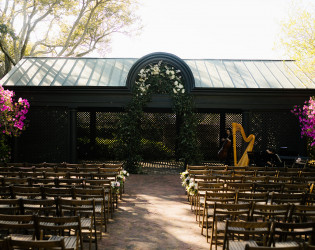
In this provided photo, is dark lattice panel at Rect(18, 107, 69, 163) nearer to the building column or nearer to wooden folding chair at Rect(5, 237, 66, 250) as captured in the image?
the building column

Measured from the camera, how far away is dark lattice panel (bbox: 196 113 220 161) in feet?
57.4

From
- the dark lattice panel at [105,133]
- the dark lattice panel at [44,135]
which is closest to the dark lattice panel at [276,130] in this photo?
the dark lattice panel at [105,133]

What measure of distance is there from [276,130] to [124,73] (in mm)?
7550

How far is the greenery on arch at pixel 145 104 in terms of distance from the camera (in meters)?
13.6

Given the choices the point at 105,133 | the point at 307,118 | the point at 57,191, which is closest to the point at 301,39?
the point at 307,118

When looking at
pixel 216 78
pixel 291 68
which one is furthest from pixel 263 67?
pixel 216 78

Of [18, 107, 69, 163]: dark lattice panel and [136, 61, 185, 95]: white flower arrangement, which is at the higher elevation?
[136, 61, 185, 95]: white flower arrangement

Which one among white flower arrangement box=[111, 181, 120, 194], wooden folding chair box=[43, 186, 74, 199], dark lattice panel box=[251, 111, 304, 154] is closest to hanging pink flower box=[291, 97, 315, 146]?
dark lattice panel box=[251, 111, 304, 154]

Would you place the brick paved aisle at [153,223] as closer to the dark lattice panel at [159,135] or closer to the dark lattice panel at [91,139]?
the dark lattice panel at [159,135]

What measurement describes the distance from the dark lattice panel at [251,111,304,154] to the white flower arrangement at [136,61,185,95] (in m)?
3.63

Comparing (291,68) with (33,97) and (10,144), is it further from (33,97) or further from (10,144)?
(10,144)

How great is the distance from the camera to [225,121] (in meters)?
17.6

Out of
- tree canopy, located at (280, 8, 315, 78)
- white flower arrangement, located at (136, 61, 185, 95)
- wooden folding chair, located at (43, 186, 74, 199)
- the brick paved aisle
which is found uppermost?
tree canopy, located at (280, 8, 315, 78)

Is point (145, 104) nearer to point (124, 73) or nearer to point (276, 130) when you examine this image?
point (124, 73)
